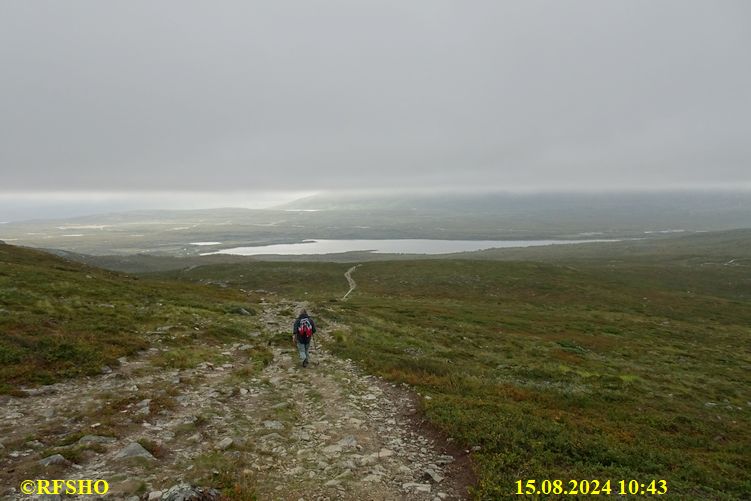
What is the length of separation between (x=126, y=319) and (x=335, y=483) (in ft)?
65.5

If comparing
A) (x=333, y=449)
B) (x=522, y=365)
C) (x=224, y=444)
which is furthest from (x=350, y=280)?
(x=224, y=444)

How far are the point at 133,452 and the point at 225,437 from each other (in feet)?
7.35

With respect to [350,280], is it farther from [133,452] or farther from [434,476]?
[434,476]

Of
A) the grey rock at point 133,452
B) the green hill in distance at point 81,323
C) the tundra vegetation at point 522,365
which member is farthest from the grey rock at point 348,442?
the green hill in distance at point 81,323

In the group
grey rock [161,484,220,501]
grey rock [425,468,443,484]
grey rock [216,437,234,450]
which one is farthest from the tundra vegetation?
grey rock [216,437,234,450]

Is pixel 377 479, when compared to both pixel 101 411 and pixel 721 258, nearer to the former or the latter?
pixel 101 411

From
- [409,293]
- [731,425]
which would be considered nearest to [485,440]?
[731,425]

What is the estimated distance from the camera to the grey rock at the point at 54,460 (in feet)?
27.8

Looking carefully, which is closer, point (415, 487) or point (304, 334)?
point (415, 487)

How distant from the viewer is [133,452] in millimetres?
9289

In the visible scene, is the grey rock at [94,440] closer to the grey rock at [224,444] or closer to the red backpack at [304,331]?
the grey rock at [224,444]

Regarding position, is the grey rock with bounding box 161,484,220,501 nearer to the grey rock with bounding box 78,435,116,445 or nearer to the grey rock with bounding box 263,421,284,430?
the grey rock with bounding box 78,435,116,445

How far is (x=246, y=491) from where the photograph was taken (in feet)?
26.3
